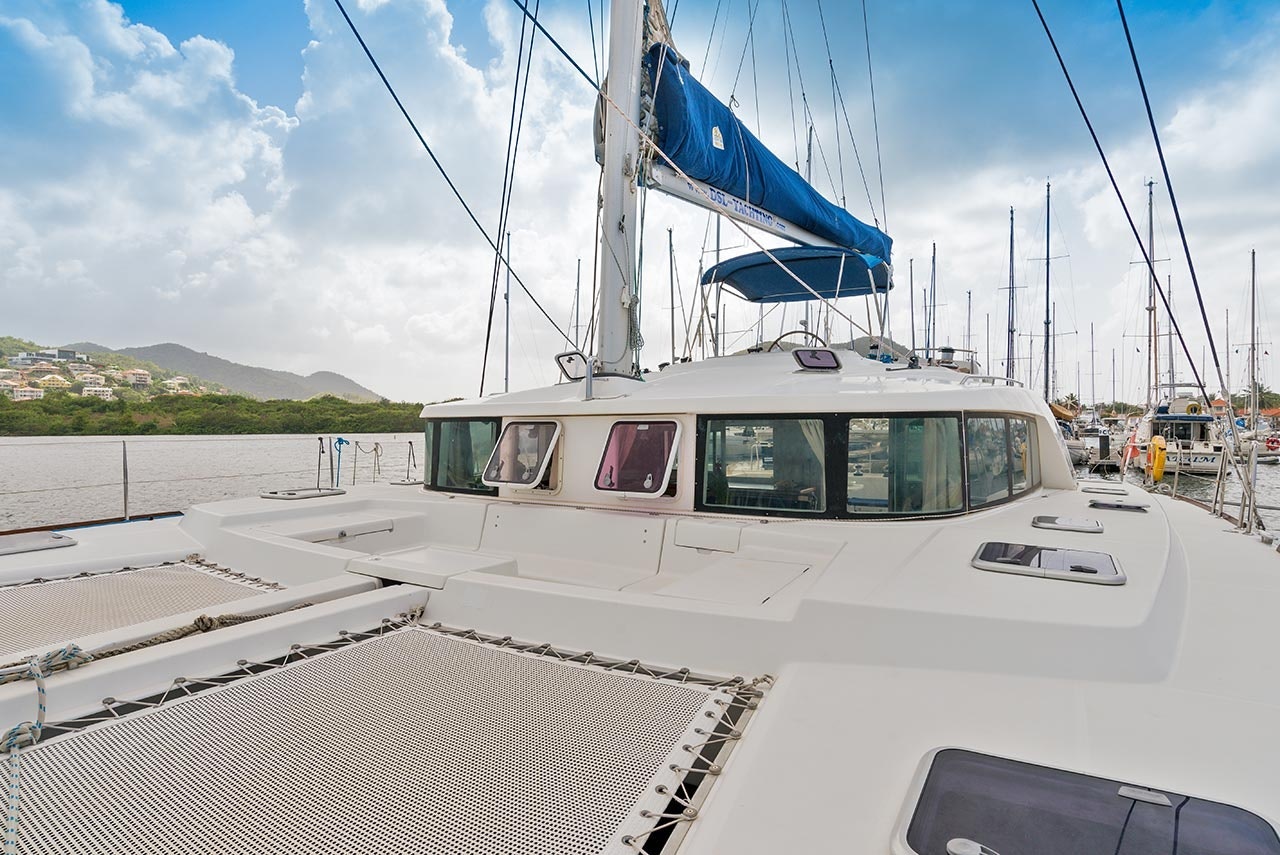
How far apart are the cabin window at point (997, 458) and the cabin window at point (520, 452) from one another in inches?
107

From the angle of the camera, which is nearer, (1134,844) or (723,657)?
(1134,844)

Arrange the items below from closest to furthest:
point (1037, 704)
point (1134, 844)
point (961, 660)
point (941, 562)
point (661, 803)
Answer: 1. point (1134, 844)
2. point (661, 803)
3. point (1037, 704)
4. point (961, 660)
5. point (941, 562)

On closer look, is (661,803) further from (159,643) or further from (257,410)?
(257,410)

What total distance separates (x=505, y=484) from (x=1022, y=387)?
4115 millimetres

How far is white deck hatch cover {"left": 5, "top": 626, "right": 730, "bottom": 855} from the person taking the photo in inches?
54.8

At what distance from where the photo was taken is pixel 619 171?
5.59 metres

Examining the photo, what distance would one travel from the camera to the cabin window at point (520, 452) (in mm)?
4699

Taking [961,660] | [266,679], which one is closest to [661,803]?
[961,660]

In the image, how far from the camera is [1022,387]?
17.0 ft

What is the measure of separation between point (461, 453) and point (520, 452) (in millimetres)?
655

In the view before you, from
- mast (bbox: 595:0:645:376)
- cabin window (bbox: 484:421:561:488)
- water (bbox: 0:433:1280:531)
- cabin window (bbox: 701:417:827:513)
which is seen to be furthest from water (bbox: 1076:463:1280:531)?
cabin window (bbox: 484:421:561:488)

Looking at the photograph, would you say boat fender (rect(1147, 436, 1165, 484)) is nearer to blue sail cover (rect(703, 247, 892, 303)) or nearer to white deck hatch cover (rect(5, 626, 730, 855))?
blue sail cover (rect(703, 247, 892, 303))

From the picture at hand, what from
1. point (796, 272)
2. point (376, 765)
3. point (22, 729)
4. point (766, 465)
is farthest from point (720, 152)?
point (22, 729)

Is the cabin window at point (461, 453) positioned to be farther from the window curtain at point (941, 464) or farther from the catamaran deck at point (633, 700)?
the window curtain at point (941, 464)
